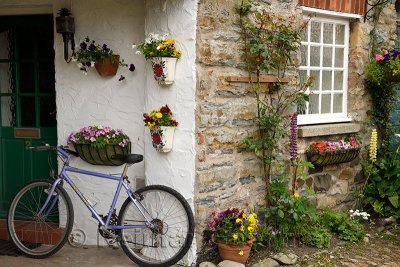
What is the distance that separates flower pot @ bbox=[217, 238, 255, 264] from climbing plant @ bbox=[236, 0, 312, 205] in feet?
2.89

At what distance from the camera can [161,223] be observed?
4.77m

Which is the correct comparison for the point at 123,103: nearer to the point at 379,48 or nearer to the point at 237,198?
the point at 237,198

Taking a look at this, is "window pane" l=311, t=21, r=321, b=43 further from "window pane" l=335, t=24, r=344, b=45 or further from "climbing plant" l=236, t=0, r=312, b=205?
"climbing plant" l=236, t=0, r=312, b=205

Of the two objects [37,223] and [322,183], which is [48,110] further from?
[322,183]

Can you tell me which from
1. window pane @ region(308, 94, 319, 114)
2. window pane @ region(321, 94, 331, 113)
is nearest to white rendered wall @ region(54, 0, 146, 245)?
window pane @ region(308, 94, 319, 114)

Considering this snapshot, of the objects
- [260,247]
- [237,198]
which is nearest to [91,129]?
[237,198]

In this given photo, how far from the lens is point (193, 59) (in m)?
4.66

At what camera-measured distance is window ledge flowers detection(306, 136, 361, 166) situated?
5.97 m

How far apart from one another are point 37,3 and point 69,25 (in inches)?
24.6

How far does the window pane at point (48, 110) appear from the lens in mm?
5738

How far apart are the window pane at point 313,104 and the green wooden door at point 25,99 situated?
3.15 meters

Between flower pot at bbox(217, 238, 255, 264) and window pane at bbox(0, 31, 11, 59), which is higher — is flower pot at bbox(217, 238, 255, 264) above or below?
below

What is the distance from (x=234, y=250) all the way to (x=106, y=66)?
2298mm

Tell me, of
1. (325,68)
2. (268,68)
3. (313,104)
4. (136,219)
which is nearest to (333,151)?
(313,104)
